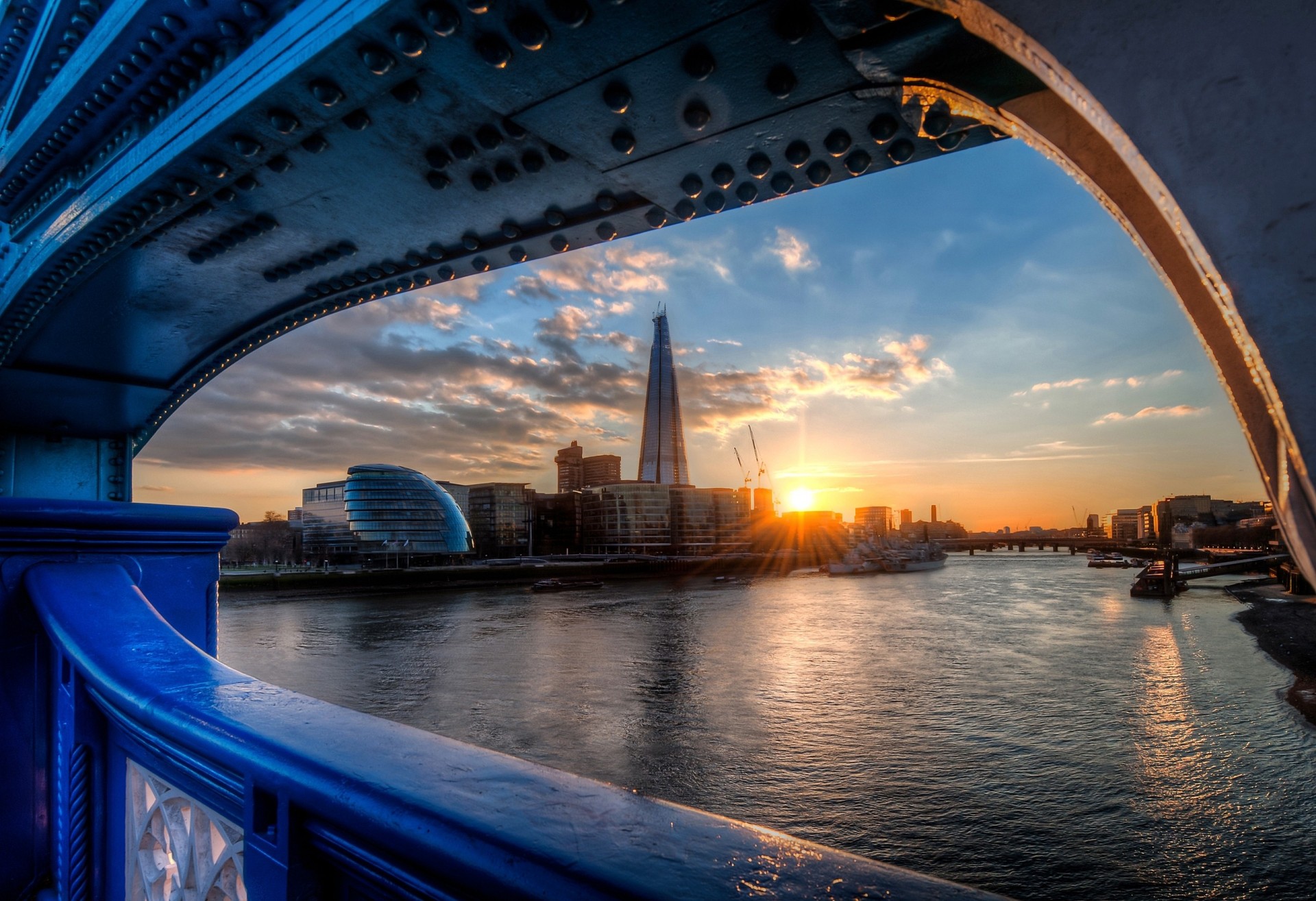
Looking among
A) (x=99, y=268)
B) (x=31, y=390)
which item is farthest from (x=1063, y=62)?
(x=31, y=390)

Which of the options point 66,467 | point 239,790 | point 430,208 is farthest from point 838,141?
point 66,467

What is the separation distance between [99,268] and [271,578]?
5850 centimetres

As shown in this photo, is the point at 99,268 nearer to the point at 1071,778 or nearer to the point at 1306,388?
the point at 1306,388

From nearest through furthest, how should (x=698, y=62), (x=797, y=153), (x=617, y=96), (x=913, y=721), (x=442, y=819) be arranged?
(x=442, y=819) → (x=698, y=62) → (x=617, y=96) → (x=797, y=153) → (x=913, y=721)

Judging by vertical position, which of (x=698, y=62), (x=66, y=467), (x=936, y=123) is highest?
(x=698, y=62)

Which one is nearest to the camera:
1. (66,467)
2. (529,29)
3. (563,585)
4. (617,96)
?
(529,29)

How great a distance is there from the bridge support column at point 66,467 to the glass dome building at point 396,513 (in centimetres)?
7991

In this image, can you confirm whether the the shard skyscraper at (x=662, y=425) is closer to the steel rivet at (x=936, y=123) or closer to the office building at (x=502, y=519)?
the office building at (x=502, y=519)

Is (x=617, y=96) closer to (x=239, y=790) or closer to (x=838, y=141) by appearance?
(x=838, y=141)

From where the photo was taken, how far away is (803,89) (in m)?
2.16

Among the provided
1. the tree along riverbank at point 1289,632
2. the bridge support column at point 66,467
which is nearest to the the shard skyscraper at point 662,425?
the tree along riverbank at point 1289,632

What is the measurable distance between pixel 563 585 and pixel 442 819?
61.7 metres

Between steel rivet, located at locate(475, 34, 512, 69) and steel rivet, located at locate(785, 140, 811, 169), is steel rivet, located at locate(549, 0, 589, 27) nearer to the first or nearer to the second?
steel rivet, located at locate(475, 34, 512, 69)

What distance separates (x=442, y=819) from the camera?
1030 mm
